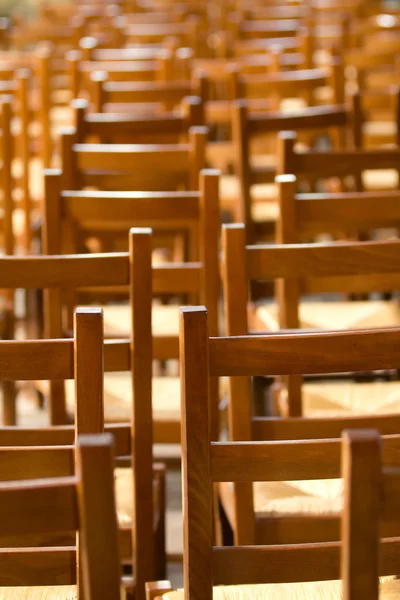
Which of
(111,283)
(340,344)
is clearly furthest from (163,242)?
(340,344)

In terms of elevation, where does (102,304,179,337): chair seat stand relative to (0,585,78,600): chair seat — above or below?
above

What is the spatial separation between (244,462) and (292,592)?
297mm

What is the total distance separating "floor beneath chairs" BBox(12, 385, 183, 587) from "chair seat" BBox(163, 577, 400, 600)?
0.96 m

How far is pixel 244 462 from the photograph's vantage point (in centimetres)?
115

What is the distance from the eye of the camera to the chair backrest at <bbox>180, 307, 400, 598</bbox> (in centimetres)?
114

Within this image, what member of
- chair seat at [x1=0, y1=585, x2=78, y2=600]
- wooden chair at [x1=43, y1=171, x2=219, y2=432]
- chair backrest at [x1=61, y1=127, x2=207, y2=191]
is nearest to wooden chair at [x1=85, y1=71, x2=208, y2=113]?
chair backrest at [x1=61, y1=127, x2=207, y2=191]

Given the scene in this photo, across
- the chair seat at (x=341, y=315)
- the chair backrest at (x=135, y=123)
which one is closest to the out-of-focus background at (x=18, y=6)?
the chair backrest at (x=135, y=123)

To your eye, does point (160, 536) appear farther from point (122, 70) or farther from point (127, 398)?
point (122, 70)

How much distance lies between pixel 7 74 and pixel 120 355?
108 inches

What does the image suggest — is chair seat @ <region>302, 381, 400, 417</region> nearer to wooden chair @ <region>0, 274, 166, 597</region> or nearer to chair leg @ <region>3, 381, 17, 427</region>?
wooden chair @ <region>0, 274, 166, 597</region>

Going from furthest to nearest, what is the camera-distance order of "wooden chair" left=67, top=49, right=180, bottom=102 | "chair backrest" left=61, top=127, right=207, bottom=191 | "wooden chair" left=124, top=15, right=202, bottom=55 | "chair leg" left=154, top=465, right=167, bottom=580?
"wooden chair" left=124, top=15, right=202, bottom=55 < "wooden chair" left=67, top=49, right=180, bottom=102 < "chair backrest" left=61, top=127, right=207, bottom=191 < "chair leg" left=154, top=465, right=167, bottom=580

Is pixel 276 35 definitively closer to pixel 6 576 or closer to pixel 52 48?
pixel 52 48

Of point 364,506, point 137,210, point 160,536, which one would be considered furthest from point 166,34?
point 364,506

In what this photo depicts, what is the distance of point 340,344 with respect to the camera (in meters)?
1.19
